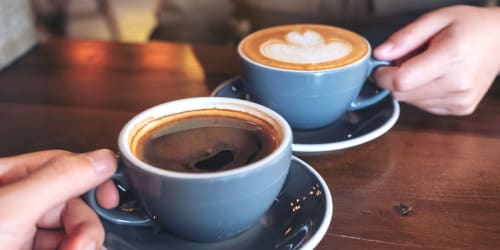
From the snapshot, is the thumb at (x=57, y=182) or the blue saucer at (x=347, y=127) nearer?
the thumb at (x=57, y=182)

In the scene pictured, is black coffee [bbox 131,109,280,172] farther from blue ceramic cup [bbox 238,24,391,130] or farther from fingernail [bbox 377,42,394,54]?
fingernail [bbox 377,42,394,54]

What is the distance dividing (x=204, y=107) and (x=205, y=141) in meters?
0.06

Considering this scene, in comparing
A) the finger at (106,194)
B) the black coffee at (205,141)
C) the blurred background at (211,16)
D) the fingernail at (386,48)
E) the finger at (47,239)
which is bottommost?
the blurred background at (211,16)

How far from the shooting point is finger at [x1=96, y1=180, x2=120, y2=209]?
0.50 meters

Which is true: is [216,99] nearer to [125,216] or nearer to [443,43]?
[125,216]

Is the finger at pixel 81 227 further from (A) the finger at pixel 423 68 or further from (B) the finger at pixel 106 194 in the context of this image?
(A) the finger at pixel 423 68

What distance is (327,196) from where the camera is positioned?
1.72 ft

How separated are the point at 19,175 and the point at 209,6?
0.87 meters

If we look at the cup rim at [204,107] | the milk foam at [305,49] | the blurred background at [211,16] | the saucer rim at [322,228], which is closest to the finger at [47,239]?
the cup rim at [204,107]

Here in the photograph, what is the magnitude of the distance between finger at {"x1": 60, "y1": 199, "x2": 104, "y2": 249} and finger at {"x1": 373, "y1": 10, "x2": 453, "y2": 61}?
1.43 ft

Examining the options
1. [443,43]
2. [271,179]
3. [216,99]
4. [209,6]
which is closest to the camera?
[271,179]

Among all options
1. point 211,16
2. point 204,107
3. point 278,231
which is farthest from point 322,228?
point 211,16

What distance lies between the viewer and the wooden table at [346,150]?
54 cm

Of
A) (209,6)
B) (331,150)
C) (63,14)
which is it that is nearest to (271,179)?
(331,150)
